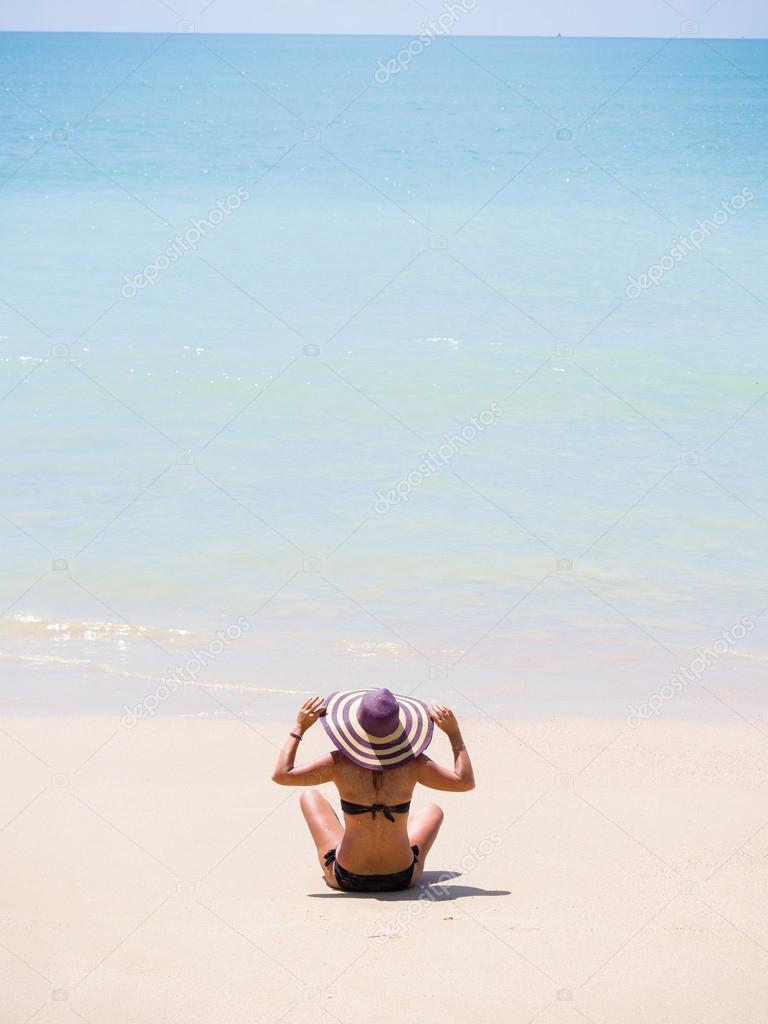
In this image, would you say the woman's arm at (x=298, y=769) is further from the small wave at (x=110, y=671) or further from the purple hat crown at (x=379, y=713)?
the small wave at (x=110, y=671)

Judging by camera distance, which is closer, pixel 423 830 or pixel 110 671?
pixel 423 830

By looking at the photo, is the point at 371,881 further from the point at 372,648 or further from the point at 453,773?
the point at 372,648

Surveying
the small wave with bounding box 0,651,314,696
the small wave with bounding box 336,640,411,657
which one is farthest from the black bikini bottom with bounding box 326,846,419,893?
the small wave with bounding box 336,640,411,657

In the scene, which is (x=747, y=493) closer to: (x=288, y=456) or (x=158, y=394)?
(x=288, y=456)

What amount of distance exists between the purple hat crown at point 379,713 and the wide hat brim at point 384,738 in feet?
0.08


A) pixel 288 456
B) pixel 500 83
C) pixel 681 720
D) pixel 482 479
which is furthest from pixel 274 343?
pixel 500 83

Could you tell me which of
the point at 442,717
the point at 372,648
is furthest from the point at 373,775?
the point at 372,648

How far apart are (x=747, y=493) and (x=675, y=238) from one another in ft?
46.0

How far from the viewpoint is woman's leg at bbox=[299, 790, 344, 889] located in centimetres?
474

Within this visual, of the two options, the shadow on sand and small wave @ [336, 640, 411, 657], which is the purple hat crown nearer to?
the shadow on sand

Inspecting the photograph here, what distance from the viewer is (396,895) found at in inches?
181


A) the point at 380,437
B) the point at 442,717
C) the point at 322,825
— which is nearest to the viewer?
the point at 442,717

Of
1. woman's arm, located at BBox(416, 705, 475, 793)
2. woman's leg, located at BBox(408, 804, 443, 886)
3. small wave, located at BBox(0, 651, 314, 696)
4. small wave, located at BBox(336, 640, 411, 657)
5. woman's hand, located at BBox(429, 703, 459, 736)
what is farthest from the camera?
small wave, located at BBox(336, 640, 411, 657)

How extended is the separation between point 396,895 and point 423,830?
348 mm
